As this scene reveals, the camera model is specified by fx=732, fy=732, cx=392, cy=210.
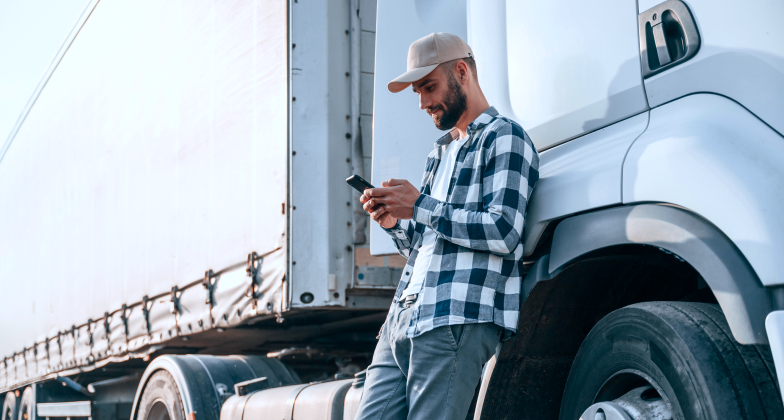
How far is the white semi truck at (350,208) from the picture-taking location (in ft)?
5.01

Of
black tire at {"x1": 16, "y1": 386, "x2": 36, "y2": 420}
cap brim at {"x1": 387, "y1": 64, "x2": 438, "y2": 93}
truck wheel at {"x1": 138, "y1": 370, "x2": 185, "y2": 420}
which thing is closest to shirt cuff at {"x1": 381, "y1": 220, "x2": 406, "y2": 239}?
cap brim at {"x1": 387, "y1": 64, "x2": 438, "y2": 93}

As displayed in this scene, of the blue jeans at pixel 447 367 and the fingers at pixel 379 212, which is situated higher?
the fingers at pixel 379 212

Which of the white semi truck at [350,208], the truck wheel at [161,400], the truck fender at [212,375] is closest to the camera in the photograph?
the white semi truck at [350,208]

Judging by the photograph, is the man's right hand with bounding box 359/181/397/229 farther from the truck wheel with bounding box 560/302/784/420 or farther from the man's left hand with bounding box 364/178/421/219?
the truck wheel with bounding box 560/302/784/420

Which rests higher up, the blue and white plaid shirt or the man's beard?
the man's beard

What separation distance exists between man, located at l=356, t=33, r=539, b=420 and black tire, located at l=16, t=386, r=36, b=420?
7293 mm

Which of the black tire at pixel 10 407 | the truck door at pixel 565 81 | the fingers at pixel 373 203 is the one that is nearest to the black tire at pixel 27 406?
the black tire at pixel 10 407

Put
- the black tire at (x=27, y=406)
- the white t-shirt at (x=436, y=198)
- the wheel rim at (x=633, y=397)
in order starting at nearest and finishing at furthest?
the wheel rim at (x=633, y=397) → the white t-shirt at (x=436, y=198) → the black tire at (x=27, y=406)

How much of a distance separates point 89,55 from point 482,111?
645 centimetres

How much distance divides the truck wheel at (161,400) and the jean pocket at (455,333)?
2964 mm

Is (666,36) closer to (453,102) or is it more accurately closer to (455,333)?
(453,102)

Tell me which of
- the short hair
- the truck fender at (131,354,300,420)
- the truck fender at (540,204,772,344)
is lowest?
the truck fender at (131,354,300,420)

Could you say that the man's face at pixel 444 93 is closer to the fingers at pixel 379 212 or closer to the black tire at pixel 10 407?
the fingers at pixel 379 212

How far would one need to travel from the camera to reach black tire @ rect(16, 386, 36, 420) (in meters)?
8.22
